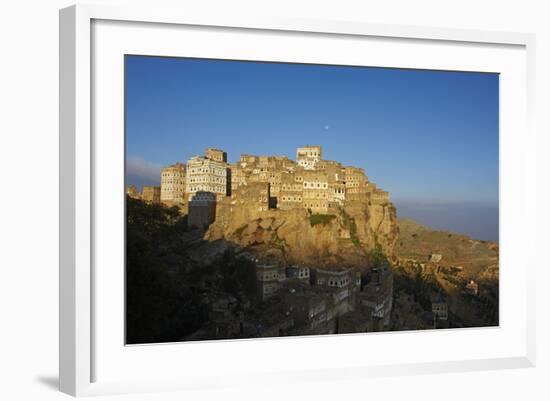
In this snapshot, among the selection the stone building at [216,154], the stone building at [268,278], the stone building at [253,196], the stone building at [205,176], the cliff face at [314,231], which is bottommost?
the stone building at [268,278]

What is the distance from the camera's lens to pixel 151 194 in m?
5.37

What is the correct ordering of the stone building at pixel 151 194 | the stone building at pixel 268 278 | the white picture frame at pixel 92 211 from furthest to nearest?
1. the stone building at pixel 268 278
2. the stone building at pixel 151 194
3. the white picture frame at pixel 92 211

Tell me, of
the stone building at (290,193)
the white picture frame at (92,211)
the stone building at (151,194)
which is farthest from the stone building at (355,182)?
the stone building at (151,194)

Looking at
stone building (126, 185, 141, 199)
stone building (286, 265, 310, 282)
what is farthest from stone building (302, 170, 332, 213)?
stone building (126, 185, 141, 199)

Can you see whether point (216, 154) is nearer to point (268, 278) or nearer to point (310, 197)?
point (310, 197)

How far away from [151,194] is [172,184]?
0.23 meters

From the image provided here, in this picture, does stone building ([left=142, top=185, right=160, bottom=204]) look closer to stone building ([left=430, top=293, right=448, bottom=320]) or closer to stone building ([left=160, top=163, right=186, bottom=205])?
stone building ([left=160, top=163, right=186, bottom=205])

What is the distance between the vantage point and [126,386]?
4.93m

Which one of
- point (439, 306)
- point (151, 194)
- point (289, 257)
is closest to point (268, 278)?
point (289, 257)

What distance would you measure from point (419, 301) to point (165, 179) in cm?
254

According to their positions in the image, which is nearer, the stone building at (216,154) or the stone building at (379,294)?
the stone building at (216,154)

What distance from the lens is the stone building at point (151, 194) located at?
5.32m

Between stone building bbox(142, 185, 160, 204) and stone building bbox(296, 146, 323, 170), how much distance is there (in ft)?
4.35

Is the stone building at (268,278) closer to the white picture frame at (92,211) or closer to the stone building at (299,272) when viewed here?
the stone building at (299,272)
